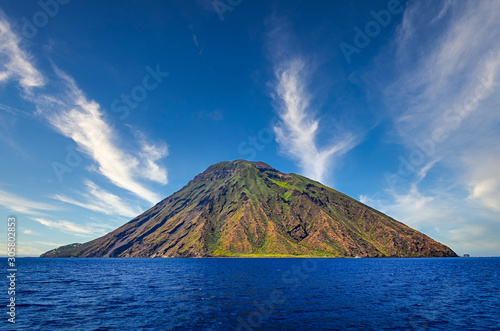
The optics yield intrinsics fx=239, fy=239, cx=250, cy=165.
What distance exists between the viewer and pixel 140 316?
35.4 metres

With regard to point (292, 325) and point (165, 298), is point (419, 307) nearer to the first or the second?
point (292, 325)

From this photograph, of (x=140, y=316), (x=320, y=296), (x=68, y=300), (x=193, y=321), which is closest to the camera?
(x=193, y=321)

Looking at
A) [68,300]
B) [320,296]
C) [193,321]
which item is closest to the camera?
[193,321]

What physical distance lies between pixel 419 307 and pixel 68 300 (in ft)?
213

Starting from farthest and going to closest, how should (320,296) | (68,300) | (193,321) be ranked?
(320,296) < (68,300) < (193,321)

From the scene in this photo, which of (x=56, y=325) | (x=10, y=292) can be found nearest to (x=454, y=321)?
(x=56, y=325)

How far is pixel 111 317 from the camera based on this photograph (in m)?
34.8

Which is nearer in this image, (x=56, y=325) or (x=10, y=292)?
(x=56, y=325)

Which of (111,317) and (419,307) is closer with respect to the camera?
(111,317)

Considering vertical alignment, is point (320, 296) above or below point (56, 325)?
below

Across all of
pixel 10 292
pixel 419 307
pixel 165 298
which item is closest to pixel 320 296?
pixel 419 307

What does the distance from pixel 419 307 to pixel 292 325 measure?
27548 millimetres

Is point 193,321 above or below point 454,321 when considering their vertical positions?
above

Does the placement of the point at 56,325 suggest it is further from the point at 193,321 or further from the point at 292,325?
the point at 292,325
